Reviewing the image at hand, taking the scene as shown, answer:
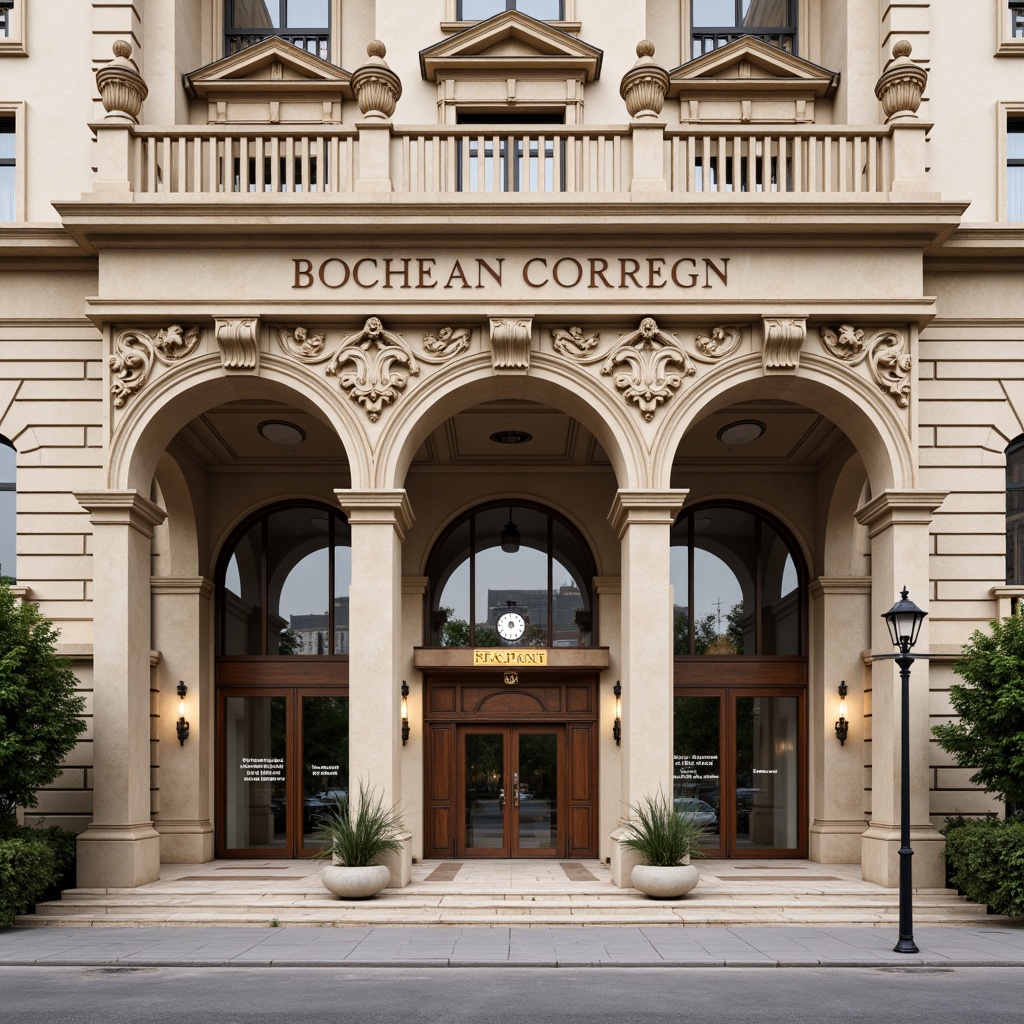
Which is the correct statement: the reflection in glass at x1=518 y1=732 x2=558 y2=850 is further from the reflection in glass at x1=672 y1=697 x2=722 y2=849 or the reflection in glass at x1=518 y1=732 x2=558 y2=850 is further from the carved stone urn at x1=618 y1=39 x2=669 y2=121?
the carved stone urn at x1=618 y1=39 x2=669 y2=121

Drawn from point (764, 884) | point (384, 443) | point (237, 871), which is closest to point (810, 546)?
point (764, 884)

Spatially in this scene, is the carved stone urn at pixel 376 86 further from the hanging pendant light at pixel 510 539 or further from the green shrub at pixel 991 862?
the green shrub at pixel 991 862

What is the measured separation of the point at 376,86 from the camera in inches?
698

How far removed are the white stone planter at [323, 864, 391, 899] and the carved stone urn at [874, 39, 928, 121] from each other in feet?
43.0

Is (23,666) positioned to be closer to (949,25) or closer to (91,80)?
(91,80)

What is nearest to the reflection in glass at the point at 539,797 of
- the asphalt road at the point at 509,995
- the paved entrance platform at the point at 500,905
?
the paved entrance platform at the point at 500,905

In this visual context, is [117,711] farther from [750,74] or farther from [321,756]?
[750,74]

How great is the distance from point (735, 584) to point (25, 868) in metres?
13.1

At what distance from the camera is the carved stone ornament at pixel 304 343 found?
1761 centimetres

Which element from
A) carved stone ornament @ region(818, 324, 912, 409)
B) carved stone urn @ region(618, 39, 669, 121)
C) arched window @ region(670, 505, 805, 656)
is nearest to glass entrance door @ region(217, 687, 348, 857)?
arched window @ region(670, 505, 805, 656)

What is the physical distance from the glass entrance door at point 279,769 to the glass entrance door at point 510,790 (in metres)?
2.29

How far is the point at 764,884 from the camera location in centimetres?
1759

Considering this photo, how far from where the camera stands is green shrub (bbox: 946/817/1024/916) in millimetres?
15000

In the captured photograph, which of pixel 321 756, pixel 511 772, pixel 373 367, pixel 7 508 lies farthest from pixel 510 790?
pixel 7 508
